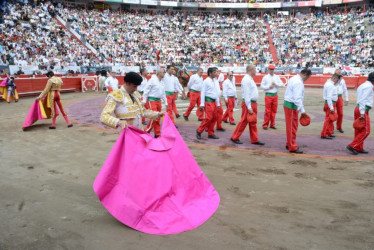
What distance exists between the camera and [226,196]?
3.75 meters

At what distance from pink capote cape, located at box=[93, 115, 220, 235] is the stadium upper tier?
19.9m


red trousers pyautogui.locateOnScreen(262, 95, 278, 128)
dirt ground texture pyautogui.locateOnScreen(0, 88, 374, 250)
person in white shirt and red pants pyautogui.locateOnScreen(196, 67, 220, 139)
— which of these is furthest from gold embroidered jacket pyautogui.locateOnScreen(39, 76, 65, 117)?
red trousers pyautogui.locateOnScreen(262, 95, 278, 128)

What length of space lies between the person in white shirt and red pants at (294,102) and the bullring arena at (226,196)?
31 cm

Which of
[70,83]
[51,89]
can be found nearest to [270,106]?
[51,89]

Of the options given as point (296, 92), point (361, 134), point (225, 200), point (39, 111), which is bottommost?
point (225, 200)

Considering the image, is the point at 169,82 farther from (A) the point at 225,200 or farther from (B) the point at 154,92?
(A) the point at 225,200

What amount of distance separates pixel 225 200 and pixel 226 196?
126mm

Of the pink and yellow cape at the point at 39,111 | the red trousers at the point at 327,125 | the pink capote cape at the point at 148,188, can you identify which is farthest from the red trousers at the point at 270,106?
the pink and yellow cape at the point at 39,111

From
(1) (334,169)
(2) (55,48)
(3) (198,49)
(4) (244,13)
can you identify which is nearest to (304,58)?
(3) (198,49)

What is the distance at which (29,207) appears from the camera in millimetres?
3438

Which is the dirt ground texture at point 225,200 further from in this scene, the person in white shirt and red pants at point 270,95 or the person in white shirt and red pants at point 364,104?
the person in white shirt and red pants at point 270,95

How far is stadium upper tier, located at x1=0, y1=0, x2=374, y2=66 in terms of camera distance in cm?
2386

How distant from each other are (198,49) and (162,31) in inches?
209

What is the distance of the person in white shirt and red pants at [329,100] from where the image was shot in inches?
262
